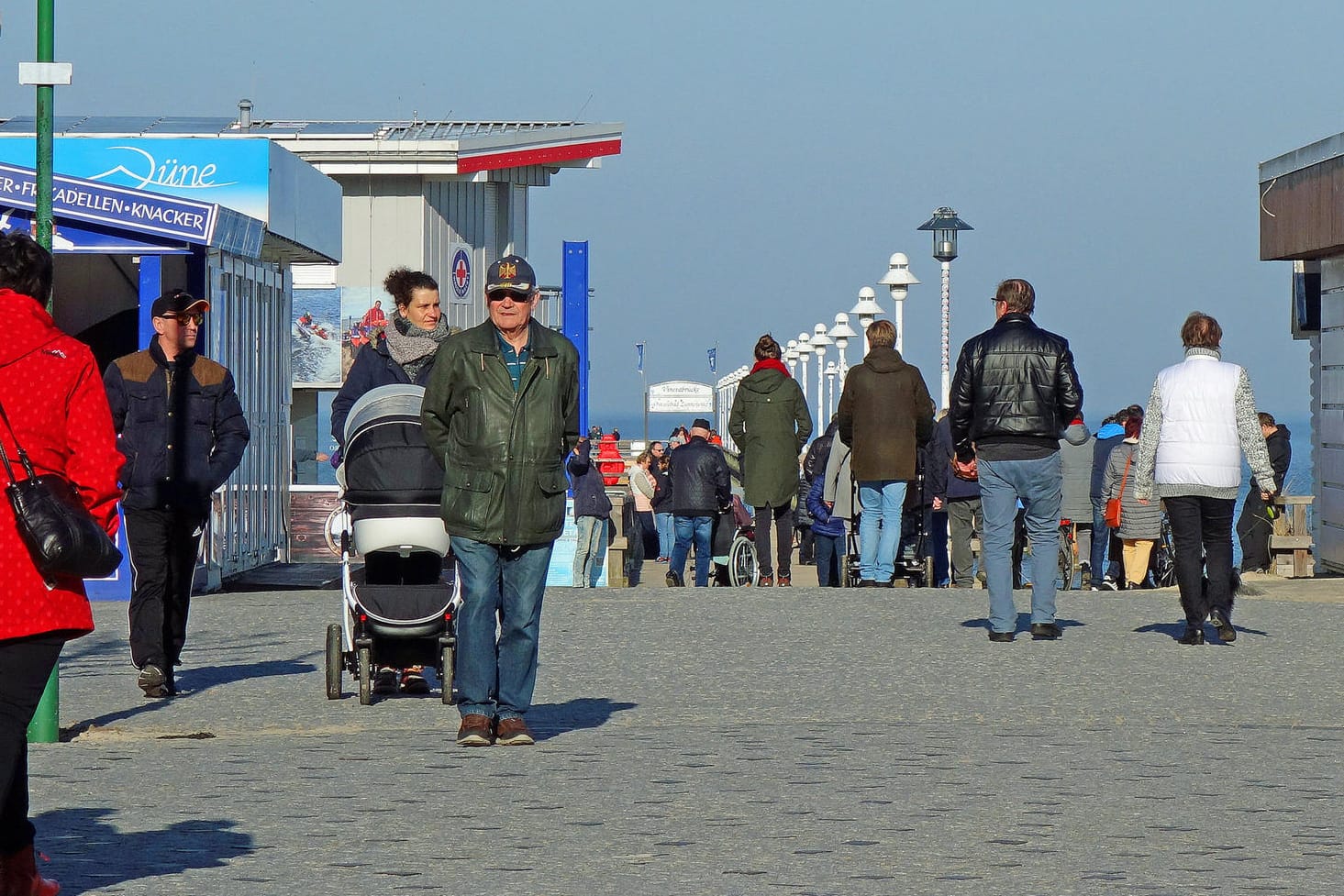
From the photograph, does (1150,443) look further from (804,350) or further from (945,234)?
(804,350)

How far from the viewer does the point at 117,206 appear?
14.9 m

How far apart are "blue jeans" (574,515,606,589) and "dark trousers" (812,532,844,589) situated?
3.66 meters

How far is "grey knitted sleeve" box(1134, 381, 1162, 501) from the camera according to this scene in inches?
464

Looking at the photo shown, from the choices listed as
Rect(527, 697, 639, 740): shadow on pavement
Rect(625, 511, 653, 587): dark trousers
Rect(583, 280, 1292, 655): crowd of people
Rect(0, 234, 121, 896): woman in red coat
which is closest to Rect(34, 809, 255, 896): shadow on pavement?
Rect(0, 234, 121, 896): woman in red coat

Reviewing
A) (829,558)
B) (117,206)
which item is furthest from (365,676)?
(829,558)

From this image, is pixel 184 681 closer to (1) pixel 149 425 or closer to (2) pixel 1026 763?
(1) pixel 149 425

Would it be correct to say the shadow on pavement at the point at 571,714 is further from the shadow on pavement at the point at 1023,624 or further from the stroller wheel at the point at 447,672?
the shadow on pavement at the point at 1023,624

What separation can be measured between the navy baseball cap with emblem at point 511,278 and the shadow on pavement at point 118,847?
2453 millimetres

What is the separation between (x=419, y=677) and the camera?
975cm

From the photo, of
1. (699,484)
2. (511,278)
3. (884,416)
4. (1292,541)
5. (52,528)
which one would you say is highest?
(511,278)

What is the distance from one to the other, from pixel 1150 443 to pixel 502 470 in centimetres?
508

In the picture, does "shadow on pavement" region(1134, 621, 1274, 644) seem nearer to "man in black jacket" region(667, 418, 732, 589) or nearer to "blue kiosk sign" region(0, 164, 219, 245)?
"man in black jacket" region(667, 418, 732, 589)

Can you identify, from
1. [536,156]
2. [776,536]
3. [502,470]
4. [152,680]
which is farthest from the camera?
[536,156]

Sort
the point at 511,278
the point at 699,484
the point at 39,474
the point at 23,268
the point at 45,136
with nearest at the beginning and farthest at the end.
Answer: the point at 39,474 < the point at 23,268 < the point at 511,278 < the point at 45,136 < the point at 699,484
